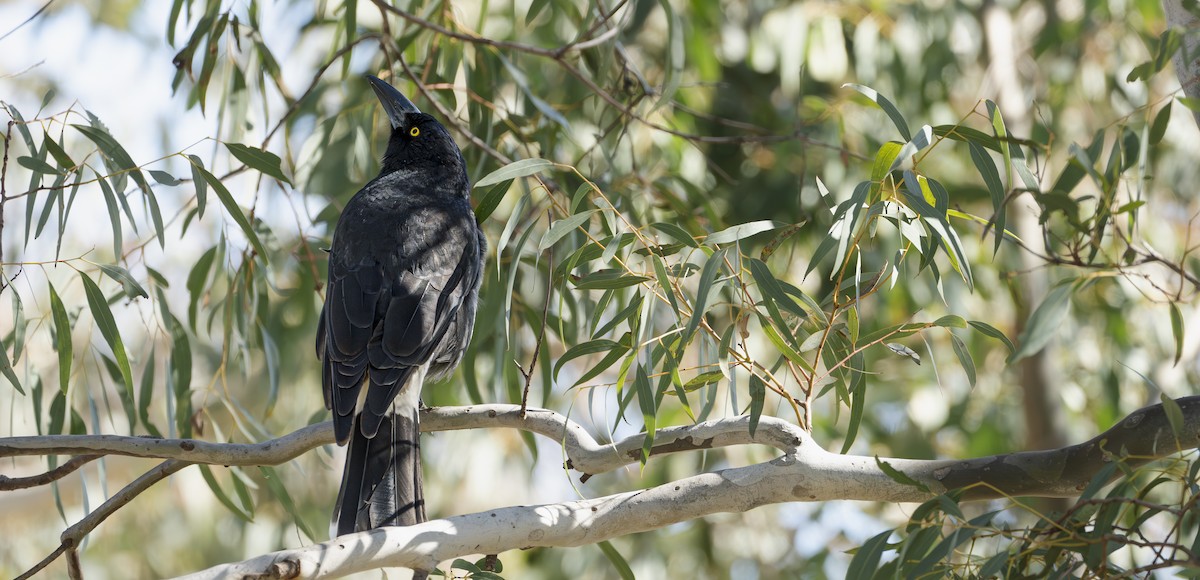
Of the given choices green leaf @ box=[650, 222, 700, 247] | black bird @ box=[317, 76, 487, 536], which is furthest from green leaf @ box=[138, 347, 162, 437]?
green leaf @ box=[650, 222, 700, 247]

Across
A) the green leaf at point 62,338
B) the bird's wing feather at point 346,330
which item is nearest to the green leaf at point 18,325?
the green leaf at point 62,338

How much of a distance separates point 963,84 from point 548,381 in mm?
3429

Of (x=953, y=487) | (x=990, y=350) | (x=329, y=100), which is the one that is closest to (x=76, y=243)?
(x=329, y=100)

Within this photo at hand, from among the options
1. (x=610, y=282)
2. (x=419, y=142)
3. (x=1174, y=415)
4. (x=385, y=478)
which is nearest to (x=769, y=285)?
(x=610, y=282)

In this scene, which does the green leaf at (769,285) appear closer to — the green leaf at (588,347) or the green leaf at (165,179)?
the green leaf at (588,347)

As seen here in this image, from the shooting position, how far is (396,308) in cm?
221

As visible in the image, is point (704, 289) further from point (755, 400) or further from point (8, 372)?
point (8, 372)

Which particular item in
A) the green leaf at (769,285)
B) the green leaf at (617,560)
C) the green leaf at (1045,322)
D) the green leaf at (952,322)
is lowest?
the green leaf at (617,560)

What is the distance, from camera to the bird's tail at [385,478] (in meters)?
1.87

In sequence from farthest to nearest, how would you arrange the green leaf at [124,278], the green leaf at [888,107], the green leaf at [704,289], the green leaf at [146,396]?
the green leaf at [146,396] → the green leaf at [124,278] → the green leaf at [888,107] → the green leaf at [704,289]

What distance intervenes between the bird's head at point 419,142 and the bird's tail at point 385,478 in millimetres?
863

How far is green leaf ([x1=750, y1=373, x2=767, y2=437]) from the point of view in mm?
1431

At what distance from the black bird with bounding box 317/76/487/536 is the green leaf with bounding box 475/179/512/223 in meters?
0.24

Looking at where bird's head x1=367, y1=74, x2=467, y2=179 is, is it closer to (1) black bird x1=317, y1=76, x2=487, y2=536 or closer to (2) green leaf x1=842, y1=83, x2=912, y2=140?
(1) black bird x1=317, y1=76, x2=487, y2=536
